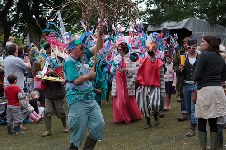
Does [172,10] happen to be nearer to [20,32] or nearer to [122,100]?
[122,100]

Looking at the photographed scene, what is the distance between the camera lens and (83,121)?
6.30 metres

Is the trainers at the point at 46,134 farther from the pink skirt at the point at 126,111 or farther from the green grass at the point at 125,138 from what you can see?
the pink skirt at the point at 126,111

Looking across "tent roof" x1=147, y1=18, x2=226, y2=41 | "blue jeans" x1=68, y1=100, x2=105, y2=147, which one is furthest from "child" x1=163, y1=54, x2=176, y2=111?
"tent roof" x1=147, y1=18, x2=226, y2=41

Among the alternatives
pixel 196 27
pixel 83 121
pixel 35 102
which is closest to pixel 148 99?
pixel 35 102

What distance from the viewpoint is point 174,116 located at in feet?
35.8

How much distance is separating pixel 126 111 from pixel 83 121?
4.29m

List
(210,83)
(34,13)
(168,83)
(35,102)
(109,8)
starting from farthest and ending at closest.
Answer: (34,13), (168,83), (35,102), (109,8), (210,83)

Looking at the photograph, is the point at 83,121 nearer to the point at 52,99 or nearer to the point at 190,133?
the point at 190,133

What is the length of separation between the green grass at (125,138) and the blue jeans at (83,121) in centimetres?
157

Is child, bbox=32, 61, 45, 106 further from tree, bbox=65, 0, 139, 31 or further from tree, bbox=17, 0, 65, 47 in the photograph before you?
tree, bbox=17, 0, 65, 47

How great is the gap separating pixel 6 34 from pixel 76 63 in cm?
2418

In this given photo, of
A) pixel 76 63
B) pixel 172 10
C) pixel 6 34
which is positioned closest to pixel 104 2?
pixel 76 63

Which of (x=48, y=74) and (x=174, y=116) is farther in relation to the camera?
(x=174, y=116)

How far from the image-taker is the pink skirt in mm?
10352
